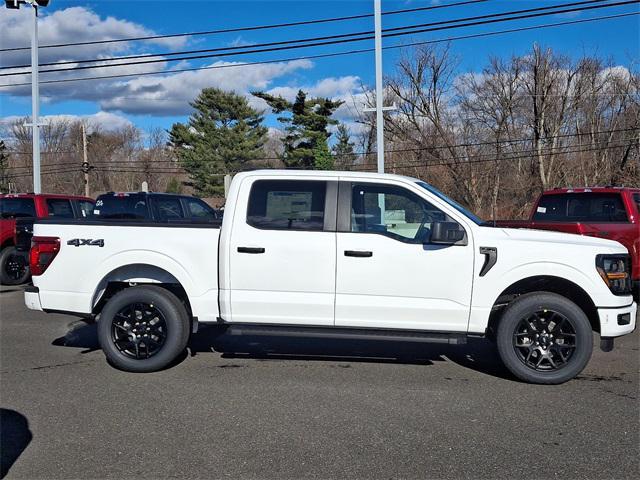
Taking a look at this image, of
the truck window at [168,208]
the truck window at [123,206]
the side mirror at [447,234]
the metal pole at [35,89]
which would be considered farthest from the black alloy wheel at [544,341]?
the metal pole at [35,89]

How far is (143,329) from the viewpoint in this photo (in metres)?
6.18

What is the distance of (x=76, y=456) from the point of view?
13.5 feet

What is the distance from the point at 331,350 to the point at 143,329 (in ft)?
7.18

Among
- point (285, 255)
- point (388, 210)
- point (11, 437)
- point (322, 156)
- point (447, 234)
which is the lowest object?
point (11, 437)

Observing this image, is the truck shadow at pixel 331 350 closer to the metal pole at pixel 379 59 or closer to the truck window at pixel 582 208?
the truck window at pixel 582 208

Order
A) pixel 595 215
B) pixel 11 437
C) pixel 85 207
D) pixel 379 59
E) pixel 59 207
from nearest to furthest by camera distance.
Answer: pixel 11 437, pixel 595 215, pixel 59 207, pixel 85 207, pixel 379 59

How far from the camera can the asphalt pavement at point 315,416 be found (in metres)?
3.97

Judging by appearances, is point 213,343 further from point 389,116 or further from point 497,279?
point 389,116

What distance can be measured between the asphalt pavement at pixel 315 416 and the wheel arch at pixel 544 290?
579 mm

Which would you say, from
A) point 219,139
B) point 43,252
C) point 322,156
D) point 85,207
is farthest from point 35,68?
point 219,139

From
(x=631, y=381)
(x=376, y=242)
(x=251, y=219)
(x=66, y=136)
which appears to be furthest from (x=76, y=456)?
(x=66, y=136)

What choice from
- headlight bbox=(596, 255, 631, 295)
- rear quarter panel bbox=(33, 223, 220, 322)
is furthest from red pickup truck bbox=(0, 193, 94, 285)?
headlight bbox=(596, 255, 631, 295)

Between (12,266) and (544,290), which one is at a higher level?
(544,290)

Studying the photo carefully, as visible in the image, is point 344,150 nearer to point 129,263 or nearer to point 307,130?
point 307,130
